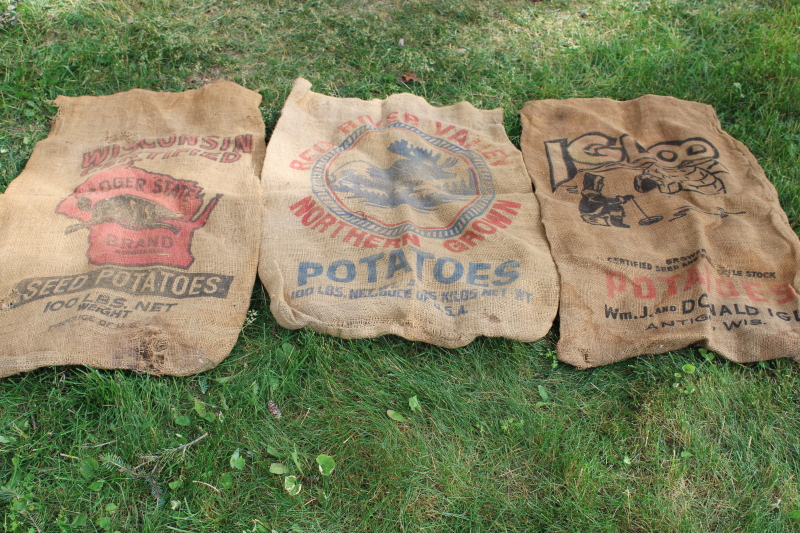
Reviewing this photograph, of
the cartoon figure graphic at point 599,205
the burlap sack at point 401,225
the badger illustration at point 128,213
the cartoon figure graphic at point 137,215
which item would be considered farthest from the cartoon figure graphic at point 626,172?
the badger illustration at point 128,213

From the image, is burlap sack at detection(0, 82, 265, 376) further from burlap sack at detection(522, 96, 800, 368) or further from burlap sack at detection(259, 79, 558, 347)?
burlap sack at detection(522, 96, 800, 368)

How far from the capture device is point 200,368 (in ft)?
7.13

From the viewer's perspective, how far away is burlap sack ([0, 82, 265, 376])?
2.17m

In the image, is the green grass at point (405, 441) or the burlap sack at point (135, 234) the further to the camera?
the burlap sack at point (135, 234)

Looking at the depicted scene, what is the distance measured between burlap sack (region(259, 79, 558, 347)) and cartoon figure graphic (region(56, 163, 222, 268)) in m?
0.33

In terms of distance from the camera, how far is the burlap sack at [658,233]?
2309 mm

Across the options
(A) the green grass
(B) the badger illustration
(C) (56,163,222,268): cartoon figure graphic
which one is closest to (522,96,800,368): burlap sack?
(A) the green grass

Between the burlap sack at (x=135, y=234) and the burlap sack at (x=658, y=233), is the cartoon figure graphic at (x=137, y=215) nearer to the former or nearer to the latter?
A: the burlap sack at (x=135, y=234)

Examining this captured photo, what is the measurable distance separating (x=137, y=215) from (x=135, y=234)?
0.38ft

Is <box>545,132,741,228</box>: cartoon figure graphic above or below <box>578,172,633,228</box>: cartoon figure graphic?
above

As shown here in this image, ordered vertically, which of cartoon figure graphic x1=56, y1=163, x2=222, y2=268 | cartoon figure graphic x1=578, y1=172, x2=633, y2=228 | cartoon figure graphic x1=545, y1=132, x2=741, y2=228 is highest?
cartoon figure graphic x1=56, y1=163, x2=222, y2=268

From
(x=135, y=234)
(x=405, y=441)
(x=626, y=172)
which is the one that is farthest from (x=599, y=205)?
(x=135, y=234)

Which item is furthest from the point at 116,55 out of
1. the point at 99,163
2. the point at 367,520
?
the point at 367,520

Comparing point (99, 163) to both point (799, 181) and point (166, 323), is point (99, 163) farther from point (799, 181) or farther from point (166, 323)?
point (799, 181)
